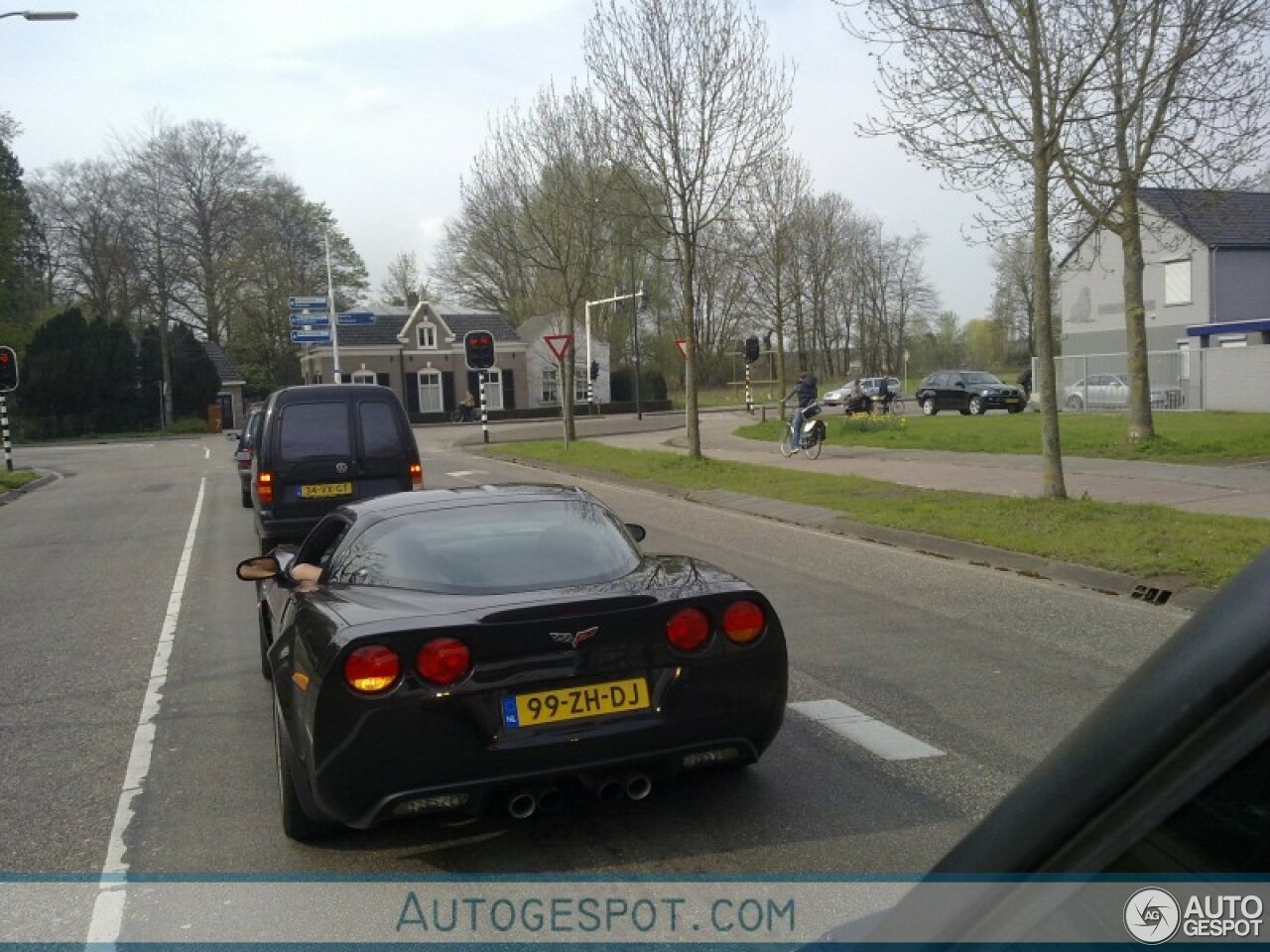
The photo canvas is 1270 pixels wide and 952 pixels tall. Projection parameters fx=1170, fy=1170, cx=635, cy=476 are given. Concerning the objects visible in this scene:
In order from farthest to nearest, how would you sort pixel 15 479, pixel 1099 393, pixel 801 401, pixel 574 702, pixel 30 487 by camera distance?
1. pixel 1099 393
2. pixel 15 479
3. pixel 30 487
4. pixel 801 401
5. pixel 574 702

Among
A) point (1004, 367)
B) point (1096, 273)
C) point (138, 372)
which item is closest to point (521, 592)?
point (1096, 273)

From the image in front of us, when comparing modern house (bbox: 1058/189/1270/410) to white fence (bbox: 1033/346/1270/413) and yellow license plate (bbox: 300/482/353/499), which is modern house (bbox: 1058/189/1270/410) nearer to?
white fence (bbox: 1033/346/1270/413)

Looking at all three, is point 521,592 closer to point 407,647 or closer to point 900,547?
point 407,647

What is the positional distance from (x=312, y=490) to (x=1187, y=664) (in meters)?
13.0

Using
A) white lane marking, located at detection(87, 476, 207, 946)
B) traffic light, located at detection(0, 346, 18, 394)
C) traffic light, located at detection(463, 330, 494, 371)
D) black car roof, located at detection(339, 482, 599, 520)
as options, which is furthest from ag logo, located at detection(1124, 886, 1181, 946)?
traffic light, located at detection(0, 346, 18, 394)

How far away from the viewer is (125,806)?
528 centimetres

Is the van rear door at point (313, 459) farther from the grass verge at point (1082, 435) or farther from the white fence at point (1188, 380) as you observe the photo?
the white fence at point (1188, 380)

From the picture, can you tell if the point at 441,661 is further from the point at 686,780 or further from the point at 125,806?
the point at 125,806

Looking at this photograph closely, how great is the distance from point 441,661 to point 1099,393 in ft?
124

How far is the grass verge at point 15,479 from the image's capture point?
27.3 meters

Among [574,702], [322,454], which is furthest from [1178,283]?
[574,702]

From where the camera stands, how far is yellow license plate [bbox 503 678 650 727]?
431cm

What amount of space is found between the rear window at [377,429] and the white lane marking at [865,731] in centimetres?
834

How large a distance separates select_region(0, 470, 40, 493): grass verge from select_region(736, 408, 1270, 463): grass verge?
1890cm
